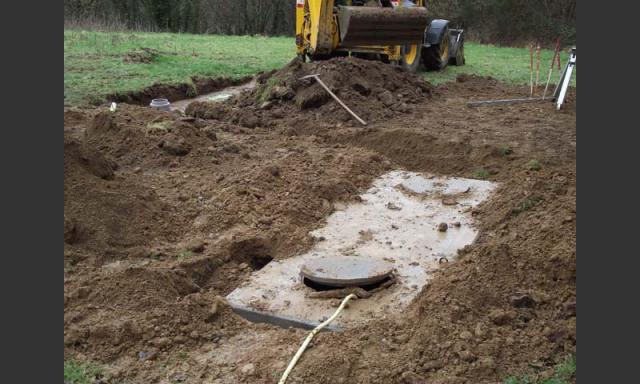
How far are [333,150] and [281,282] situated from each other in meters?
4.00

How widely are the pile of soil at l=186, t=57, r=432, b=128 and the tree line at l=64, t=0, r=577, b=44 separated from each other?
19.2 metres

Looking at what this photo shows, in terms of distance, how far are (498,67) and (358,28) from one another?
7500mm

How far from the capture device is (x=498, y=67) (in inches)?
741

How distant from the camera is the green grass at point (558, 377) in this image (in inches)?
149

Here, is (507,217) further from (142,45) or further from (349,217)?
(142,45)

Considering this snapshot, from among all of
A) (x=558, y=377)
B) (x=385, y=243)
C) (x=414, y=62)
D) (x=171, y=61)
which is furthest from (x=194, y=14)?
(x=558, y=377)

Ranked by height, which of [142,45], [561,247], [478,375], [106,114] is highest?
[142,45]

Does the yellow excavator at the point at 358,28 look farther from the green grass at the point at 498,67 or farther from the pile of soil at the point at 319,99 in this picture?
the green grass at the point at 498,67

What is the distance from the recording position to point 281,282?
17.1 ft

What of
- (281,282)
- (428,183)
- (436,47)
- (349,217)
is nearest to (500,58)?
(436,47)

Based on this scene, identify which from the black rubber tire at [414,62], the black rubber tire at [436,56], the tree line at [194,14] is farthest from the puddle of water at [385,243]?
the tree line at [194,14]

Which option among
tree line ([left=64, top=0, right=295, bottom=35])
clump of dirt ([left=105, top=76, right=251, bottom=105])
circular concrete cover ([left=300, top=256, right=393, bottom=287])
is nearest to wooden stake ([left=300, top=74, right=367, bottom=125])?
clump of dirt ([left=105, top=76, right=251, bottom=105])

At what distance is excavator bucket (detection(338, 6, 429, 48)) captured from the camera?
41.5ft

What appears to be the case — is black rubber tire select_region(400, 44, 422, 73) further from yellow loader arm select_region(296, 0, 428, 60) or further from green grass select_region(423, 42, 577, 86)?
yellow loader arm select_region(296, 0, 428, 60)
